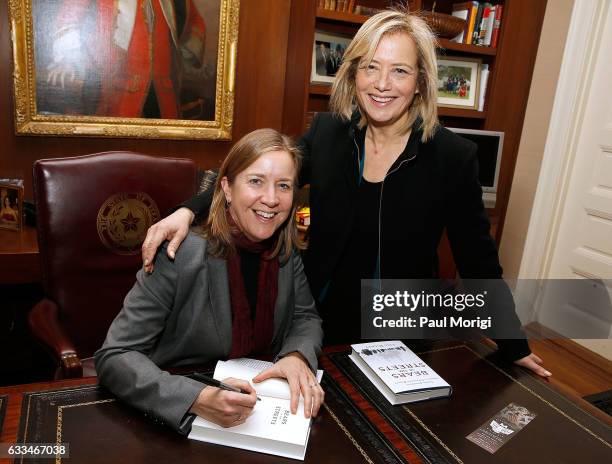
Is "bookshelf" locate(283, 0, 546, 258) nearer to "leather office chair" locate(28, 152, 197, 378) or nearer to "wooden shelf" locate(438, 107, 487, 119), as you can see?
"wooden shelf" locate(438, 107, 487, 119)

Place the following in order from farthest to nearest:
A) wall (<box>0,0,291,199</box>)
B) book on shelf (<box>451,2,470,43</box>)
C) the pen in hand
A: book on shelf (<box>451,2,470,43</box>) → wall (<box>0,0,291,199</box>) → the pen in hand

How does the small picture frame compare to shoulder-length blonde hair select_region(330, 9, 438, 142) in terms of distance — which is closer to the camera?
shoulder-length blonde hair select_region(330, 9, 438, 142)

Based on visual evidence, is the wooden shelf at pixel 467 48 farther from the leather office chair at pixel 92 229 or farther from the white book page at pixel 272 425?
the white book page at pixel 272 425

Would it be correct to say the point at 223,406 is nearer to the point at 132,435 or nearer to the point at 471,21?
the point at 132,435

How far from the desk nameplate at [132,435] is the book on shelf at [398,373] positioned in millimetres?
138

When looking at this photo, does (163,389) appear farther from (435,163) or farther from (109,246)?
(435,163)

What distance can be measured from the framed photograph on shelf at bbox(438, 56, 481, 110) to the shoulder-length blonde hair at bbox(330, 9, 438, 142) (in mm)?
2294

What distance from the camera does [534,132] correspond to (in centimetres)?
404

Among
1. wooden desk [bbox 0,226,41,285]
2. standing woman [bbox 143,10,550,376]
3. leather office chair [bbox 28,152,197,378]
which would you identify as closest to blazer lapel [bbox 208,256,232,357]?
standing woman [bbox 143,10,550,376]

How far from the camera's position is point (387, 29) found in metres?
1.64

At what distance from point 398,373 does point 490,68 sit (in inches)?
129

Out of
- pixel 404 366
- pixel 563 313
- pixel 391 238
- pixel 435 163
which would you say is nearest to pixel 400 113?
pixel 435 163

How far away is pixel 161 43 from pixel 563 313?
3514mm

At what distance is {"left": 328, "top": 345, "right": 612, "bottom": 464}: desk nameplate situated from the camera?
46.4 inches
